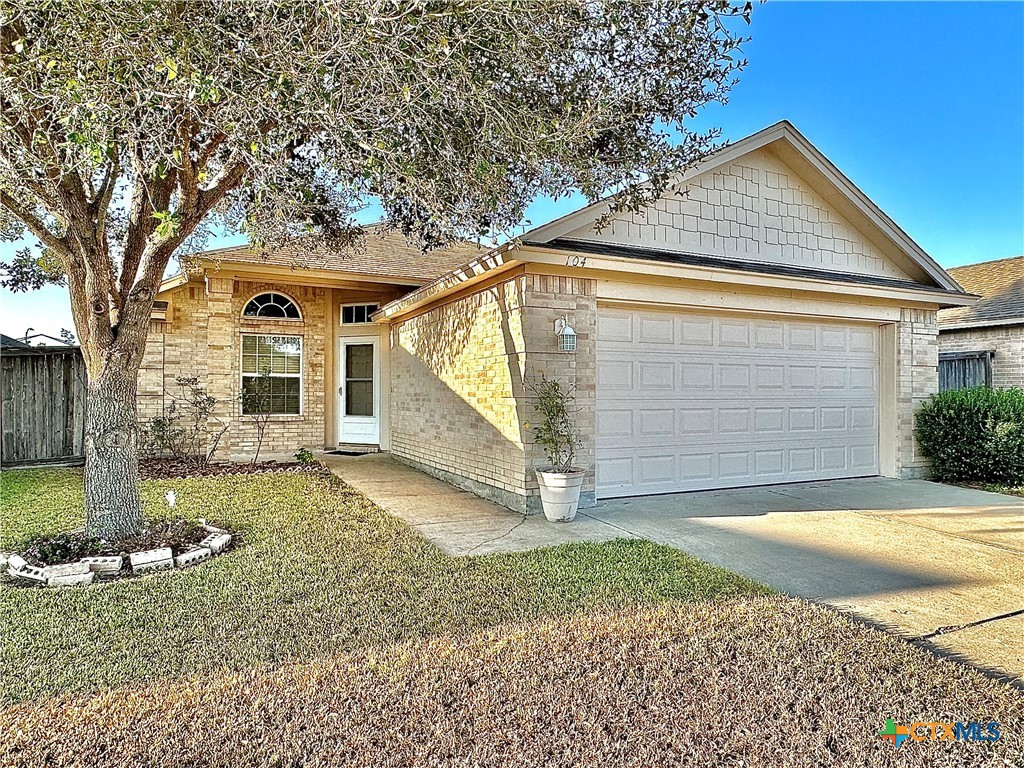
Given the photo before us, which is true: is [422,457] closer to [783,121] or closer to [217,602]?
[217,602]

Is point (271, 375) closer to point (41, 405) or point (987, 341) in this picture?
point (41, 405)

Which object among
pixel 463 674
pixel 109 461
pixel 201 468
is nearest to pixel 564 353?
pixel 463 674

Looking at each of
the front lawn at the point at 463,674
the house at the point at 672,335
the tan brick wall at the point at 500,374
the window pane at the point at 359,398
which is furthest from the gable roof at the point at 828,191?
the window pane at the point at 359,398

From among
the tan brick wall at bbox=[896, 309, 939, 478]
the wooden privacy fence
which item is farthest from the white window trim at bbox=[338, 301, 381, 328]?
the tan brick wall at bbox=[896, 309, 939, 478]

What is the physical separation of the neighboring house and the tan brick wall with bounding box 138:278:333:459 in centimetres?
1323

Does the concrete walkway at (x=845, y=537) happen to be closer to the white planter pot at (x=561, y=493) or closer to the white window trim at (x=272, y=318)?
the white planter pot at (x=561, y=493)

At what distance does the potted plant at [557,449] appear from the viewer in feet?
21.4

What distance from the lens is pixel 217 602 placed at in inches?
159

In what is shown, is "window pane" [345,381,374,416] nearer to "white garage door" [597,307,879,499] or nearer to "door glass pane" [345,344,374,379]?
"door glass pane" [345,344,374,379]

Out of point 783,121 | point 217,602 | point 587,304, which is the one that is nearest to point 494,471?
point 587,304

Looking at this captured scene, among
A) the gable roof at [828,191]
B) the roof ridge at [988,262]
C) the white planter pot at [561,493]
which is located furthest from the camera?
the roof ridge at [988,262]

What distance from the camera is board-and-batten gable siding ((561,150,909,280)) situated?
7.76 meters

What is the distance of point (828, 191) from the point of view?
29.1 ft

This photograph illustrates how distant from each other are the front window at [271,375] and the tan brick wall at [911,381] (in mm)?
10521
